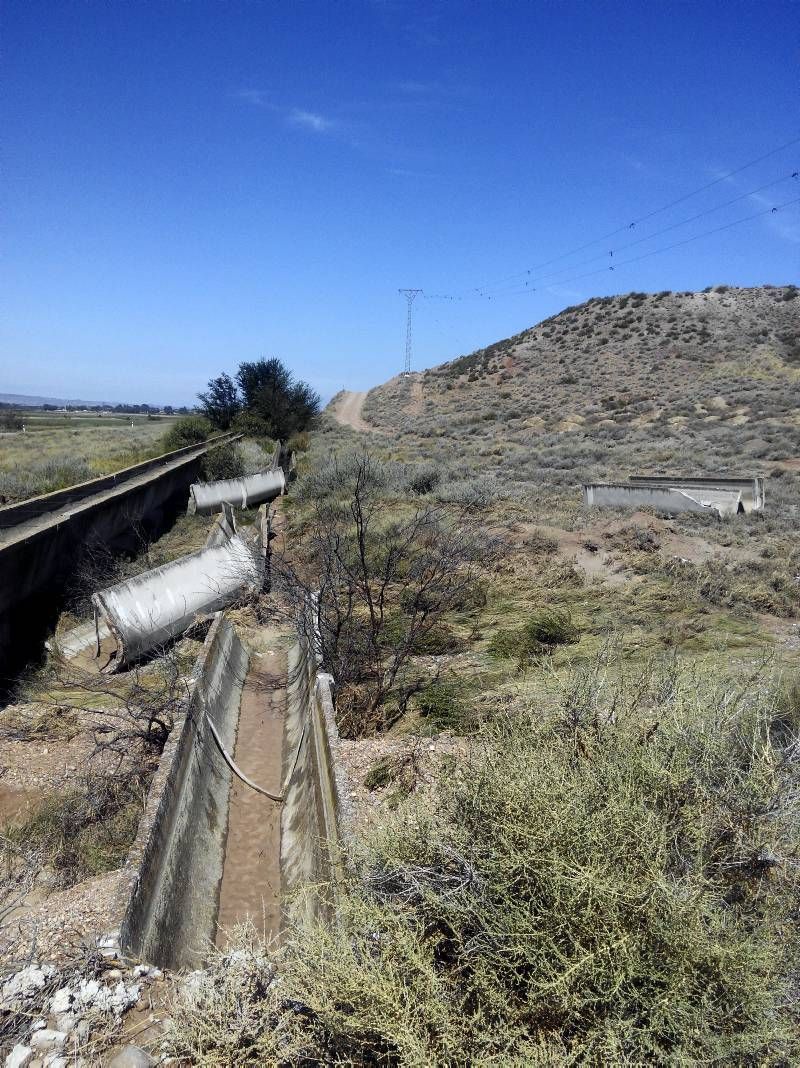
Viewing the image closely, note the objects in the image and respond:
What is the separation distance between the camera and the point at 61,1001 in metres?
3.73

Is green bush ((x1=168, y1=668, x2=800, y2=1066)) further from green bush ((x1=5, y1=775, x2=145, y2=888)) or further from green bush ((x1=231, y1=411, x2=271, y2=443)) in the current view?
green bush ((x1=231, y1=411, x2=271, y2=443))

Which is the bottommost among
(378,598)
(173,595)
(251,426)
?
(173,595)

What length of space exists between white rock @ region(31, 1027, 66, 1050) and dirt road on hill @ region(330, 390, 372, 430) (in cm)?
4642

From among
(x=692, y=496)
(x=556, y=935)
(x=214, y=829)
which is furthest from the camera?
(x=692, y=496)

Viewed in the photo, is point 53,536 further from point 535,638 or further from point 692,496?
point 692,496

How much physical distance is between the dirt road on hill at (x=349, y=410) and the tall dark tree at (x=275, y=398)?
9341mm

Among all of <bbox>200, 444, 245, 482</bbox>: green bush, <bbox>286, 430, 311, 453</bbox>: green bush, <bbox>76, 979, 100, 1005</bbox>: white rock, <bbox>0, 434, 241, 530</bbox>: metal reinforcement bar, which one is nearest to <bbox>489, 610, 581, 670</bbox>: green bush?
<bbox>76, 979, 100, 1005</bbox>: white rock

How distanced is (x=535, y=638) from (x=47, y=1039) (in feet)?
23.0

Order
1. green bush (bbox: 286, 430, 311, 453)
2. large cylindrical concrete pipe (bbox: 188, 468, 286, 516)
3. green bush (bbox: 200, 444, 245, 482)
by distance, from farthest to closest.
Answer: green bush (bbox: 286, 430, 311, 453) → green bush (bbox: 200, 444, 245, 482) → large cylindrical concrete pipe (bbox: 188, 468, 286, 516)

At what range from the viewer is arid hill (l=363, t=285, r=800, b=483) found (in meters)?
27.1

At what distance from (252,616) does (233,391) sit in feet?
94.9

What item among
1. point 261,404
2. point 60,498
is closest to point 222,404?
point 261,404

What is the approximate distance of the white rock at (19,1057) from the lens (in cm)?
334

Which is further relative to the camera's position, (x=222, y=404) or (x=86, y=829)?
(x=222, y=404)
